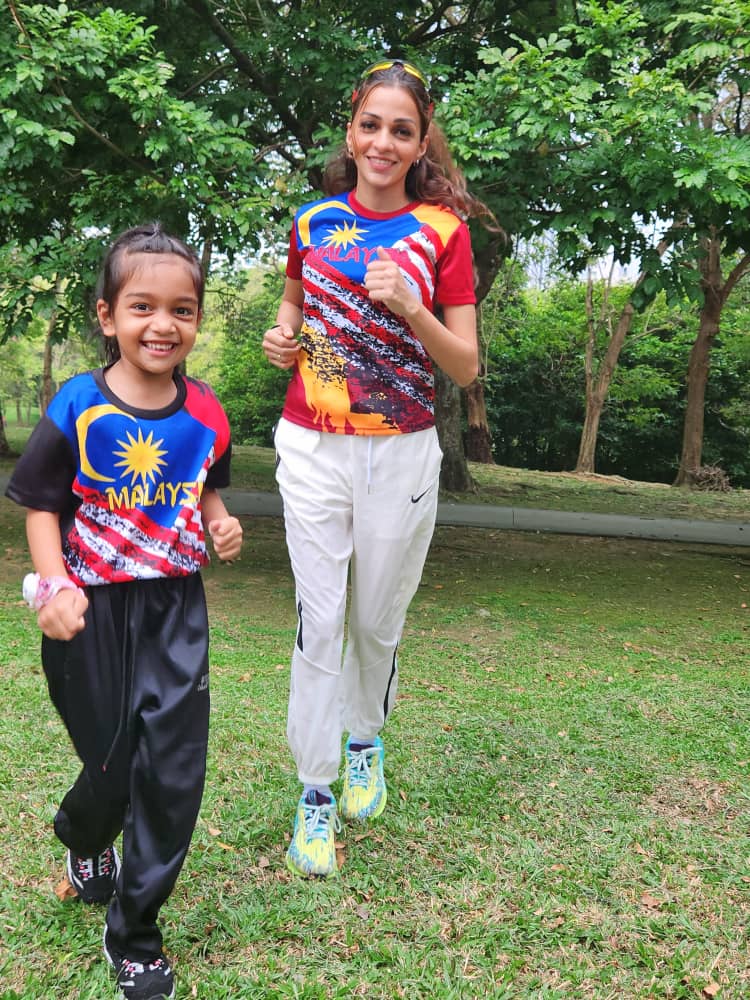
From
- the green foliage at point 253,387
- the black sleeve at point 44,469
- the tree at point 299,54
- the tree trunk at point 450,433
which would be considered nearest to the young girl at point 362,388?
the black sleeve at point 44,469

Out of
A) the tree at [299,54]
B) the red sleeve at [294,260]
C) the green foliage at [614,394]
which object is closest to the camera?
the red sleeve at [294,260]

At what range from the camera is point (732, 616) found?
23.5ft

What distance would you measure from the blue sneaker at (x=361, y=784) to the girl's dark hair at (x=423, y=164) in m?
1.82

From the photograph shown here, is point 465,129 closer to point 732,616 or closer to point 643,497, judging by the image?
point 732,616

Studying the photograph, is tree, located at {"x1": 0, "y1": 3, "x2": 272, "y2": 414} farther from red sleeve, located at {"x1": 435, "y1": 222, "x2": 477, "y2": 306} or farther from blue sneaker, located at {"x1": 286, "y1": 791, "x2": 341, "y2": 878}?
blue sneaker, located at {"x1": 286, "y1": 791, "x2": 341, "y2": 878}

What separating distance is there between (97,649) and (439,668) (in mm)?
3535

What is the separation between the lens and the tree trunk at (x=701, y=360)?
14.1 meters

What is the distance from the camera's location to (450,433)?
12070 millimetres

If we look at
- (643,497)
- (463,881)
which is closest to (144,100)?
(463,881)

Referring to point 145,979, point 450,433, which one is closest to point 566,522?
point 450,433

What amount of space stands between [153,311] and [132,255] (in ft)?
0.43

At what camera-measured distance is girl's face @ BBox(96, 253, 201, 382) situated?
1993 mm

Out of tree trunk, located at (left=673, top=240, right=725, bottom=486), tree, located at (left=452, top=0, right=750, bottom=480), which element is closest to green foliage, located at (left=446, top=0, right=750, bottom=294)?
tree, located at (left=452, top=0, right=750, bottom=480)

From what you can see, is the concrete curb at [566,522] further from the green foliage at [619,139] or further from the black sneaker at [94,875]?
the black sneaker at [94,875]
